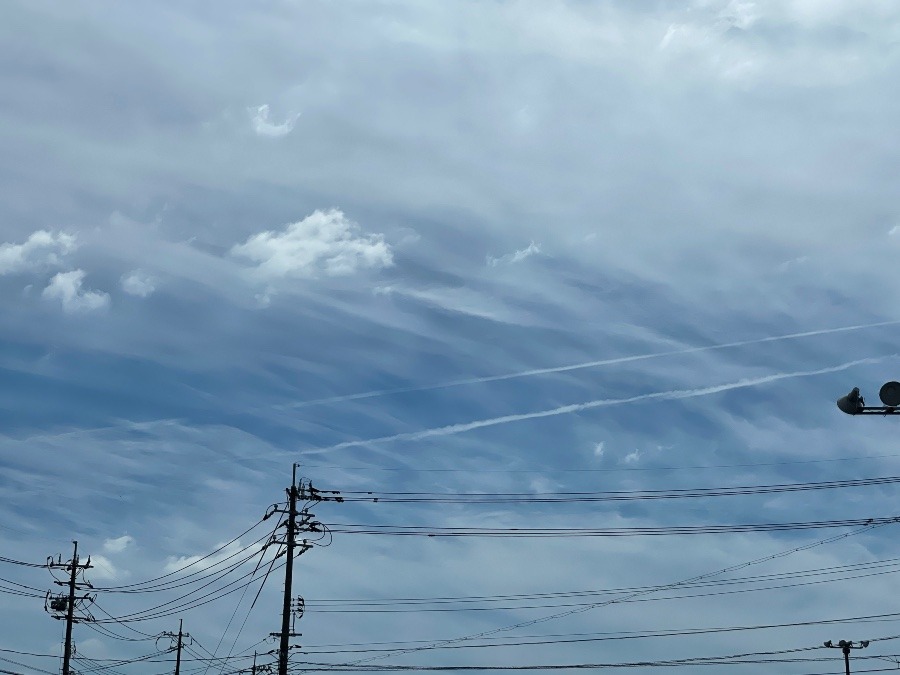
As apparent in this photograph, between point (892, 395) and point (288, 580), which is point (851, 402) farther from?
point (288, 580)

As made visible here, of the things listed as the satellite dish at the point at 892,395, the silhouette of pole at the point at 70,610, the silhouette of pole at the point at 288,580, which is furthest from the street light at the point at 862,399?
the silhouette of pole at the point at 70,610

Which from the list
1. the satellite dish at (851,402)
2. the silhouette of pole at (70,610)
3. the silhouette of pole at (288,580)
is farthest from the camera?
the silhouette of pole at (70,610)

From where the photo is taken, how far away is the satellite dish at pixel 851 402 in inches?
938

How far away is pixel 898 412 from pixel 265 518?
131ft

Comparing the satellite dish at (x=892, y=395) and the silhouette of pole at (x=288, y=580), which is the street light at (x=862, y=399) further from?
the silhouette of pole at (x=288, y=580)

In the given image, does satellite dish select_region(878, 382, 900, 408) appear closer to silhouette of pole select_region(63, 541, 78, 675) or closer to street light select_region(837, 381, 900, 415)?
street light select_region(837, 381, 900, 415)

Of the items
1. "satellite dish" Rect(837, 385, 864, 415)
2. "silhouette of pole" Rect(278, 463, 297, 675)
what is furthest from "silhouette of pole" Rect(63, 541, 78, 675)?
"satellite dish" Rect(837, 385, 864, 415)

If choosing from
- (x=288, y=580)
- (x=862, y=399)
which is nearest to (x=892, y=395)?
(x=862, y=399)

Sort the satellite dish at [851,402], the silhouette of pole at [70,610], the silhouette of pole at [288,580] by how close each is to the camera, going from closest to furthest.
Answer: the satellite dish at [851,402]
the silhouette of pole at [288,580]
the silhouette of pole at [70,610]

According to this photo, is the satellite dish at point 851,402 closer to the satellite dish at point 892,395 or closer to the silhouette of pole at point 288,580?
the satellite dish at point 892,395

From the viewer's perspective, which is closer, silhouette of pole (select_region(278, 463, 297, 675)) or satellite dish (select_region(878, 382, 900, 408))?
satellite dish (select_region(878, 382, 900, 408))

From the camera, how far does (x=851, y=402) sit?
23.9 meters

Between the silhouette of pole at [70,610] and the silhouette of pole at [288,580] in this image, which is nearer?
the silhouette of pole at [288,580]

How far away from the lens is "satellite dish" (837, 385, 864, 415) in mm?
23828
